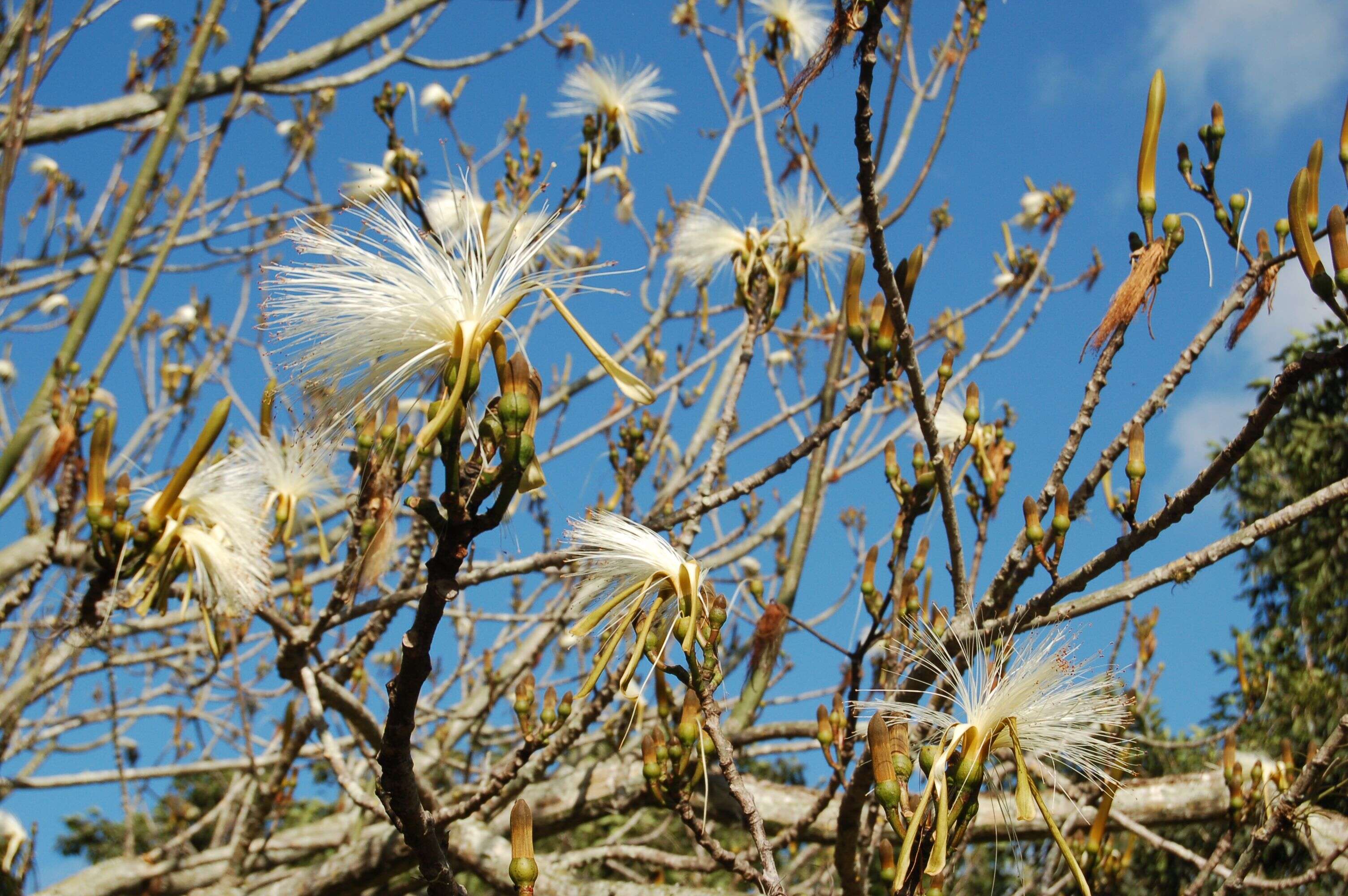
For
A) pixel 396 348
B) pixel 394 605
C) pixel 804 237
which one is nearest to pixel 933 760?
pixel 396 348

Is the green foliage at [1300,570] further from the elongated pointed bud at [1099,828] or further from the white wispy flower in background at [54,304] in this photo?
the white wispy flower in background at [54,304]

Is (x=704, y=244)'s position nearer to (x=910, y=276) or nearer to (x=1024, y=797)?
(x=910, y=276)

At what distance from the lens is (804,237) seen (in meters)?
3.84

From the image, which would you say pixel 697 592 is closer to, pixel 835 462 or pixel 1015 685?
pixel 1015 685

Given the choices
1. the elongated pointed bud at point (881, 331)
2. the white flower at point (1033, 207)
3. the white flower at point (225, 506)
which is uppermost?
the white flower at point (1033, 207)

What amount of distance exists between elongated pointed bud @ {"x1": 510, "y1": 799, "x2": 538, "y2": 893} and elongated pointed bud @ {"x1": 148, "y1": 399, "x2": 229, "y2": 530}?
116 cm

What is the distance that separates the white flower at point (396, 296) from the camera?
1.73 m

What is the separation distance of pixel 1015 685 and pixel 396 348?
4.25 feet

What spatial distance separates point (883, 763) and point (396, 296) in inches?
45.7

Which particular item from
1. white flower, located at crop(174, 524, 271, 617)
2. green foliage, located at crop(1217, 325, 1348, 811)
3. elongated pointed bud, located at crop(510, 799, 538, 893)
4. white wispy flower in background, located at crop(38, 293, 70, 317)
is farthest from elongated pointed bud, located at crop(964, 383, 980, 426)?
white wispy flower in background, located at crop(38, 293, 70, 317)

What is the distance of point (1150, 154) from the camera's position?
2.19 meters

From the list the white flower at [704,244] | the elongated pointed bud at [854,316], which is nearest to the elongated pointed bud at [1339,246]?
the elongated pointed bud at [854,316]

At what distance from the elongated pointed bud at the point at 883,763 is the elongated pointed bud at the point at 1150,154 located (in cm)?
127

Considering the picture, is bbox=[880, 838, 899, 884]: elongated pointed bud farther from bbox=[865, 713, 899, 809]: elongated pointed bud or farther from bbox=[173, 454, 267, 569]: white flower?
bbox=[173, 454, 267, 569]: white flower
